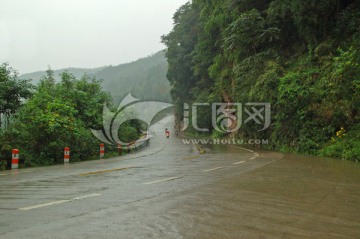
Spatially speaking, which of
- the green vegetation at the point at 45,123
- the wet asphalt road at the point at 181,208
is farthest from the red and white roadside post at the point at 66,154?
the wet asphalt road at the point at 181,208

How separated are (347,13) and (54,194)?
22375 millimetres

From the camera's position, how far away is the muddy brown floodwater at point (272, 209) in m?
4.98

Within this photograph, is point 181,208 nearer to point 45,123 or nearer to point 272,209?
point 272,209

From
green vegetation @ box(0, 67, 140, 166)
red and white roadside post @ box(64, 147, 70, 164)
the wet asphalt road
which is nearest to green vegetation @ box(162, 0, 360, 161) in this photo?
the wet asphalt road

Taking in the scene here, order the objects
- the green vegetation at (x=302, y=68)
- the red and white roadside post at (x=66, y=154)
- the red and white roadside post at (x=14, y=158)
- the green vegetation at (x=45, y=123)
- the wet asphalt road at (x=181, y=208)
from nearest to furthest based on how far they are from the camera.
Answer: the wet asphalt road at (x=181, y=208)
the red and white roadside post at (x=14, y=158)
the green vegetation at (x=45, y=123)
the red and white roadside post at (x=66, y=154)
the green vegetation at (x=302, y=68)

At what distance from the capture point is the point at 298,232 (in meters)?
4.95

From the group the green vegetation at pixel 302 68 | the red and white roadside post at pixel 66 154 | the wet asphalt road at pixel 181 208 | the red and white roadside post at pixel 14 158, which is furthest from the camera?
the green vegetation at pixel 302 68

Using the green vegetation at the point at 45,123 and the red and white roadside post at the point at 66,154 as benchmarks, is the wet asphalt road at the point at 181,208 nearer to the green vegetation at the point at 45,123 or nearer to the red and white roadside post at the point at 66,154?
the green vegetation at the point at 45,123

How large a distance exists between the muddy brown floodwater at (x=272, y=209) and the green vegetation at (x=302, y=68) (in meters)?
10.1

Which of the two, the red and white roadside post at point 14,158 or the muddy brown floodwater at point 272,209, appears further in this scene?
the red and white roadside post at point 14,158

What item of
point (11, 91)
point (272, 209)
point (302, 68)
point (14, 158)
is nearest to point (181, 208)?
point (272, 209)

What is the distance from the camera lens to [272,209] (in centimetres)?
633

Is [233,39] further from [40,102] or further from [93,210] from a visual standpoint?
[93,210]

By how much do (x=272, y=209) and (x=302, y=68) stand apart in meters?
21.6
